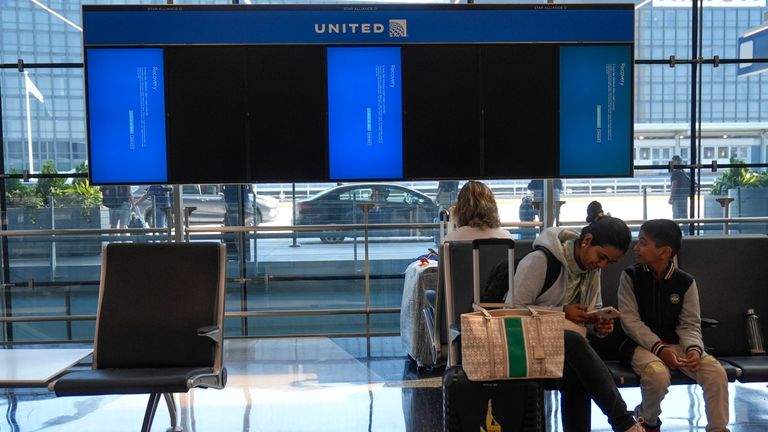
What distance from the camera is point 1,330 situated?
21.5ft

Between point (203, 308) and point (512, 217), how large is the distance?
132 inches

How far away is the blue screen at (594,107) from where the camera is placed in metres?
5.54

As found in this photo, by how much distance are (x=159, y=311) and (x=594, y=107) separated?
3473 mm

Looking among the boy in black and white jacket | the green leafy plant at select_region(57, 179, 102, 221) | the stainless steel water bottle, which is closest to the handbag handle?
the boy in black and white jacket

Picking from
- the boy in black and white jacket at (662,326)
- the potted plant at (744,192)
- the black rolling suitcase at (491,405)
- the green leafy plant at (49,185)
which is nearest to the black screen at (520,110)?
the potted plant at (744,192)

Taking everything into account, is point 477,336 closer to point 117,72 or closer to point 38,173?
point 117,72

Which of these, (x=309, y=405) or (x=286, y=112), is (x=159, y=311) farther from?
(x=286, y=112)

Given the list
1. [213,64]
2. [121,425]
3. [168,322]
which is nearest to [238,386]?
[121,425]

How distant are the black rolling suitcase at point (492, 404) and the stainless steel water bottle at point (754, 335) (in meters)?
1.23

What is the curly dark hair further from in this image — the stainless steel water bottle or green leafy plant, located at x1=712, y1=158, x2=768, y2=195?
green leafy plant, located at x1=712, y1=158, x2=768, y2=195

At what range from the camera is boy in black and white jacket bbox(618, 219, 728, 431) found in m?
3.27

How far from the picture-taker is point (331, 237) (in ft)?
20.8

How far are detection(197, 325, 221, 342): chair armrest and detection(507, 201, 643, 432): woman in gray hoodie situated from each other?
1.29m

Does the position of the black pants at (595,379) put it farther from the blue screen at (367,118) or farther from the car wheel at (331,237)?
the car wheel at (331,237)
